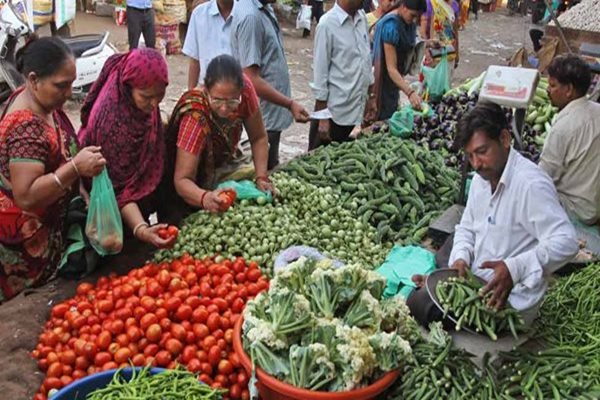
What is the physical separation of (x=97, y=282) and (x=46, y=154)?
0.82 meters

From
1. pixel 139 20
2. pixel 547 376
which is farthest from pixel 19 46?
pixel 547 376

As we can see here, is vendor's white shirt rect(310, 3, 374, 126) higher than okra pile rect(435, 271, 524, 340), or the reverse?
vendor's white shirt rect(310, 3, 374, 126)

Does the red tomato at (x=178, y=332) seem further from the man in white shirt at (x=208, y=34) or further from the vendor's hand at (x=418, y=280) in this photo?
the man in white shirt at (x=208, y=34)

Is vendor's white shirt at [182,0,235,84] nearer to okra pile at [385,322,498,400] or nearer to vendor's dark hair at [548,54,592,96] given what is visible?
vendor's dark hair at [548,54,592,96]

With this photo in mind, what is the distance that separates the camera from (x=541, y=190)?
313 centimetres

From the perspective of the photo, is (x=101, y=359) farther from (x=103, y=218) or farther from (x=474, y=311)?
(x=474, y=311)

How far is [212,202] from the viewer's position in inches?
160

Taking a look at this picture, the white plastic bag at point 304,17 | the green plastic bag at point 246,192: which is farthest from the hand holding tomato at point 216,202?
the white plastic bag at point 304,17

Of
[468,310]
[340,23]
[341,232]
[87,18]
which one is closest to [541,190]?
[468,310]

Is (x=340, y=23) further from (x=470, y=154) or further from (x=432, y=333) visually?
(x=432, y=333)

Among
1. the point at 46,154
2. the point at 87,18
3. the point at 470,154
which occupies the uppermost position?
the point at 470,154

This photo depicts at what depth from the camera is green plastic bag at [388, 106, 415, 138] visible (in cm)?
626

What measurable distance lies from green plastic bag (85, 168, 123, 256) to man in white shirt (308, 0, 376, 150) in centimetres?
284

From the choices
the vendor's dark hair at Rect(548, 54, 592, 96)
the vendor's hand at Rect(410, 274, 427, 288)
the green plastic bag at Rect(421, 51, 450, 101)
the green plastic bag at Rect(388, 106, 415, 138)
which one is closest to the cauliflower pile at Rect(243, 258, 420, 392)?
the vendor's hand at Rect(410, 274, 427, 288)
